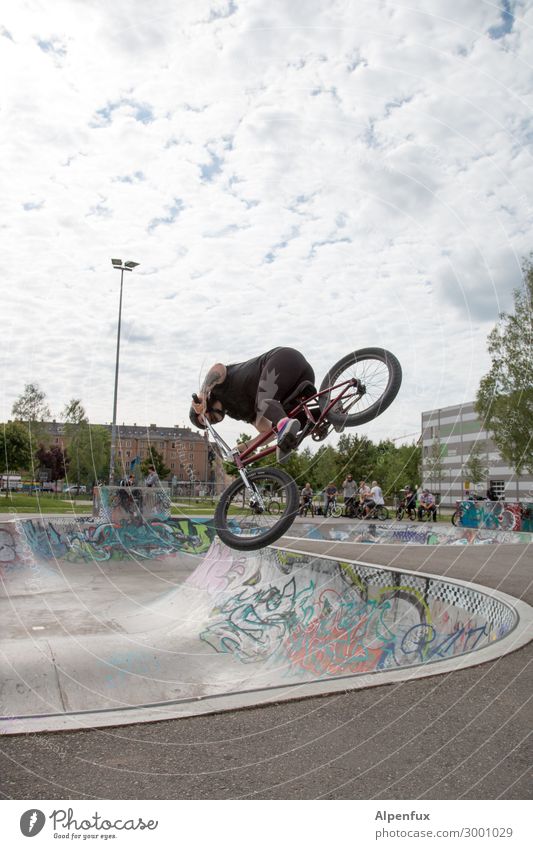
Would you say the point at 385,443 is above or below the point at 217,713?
above

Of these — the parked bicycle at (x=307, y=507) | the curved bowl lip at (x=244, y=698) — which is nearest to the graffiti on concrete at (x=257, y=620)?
the curved bowl lip at (x=244, y=698)

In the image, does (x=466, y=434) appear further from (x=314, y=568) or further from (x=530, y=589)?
(x=314, y=568)

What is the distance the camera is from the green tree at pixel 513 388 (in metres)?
5.48

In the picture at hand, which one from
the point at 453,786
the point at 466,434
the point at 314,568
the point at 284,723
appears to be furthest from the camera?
the point at 314,568

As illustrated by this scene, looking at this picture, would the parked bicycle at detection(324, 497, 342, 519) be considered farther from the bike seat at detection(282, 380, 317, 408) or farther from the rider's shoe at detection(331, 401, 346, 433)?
the bike seat at detection(282, 380, 317, 408)

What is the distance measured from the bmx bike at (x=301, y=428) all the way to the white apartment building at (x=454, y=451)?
502 mm

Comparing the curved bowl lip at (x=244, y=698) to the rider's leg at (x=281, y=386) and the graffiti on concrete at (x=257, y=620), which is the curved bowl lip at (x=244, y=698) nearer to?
the rider's leg at (x=281, y=386)

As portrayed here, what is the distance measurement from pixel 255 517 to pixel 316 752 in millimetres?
2277

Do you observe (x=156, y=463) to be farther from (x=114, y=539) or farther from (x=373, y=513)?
(x=114, y=539)

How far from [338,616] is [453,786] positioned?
8146mm

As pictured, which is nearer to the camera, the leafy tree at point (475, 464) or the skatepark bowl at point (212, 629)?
the leafy tree at point (475, 464)

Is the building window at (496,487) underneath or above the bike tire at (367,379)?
underneath

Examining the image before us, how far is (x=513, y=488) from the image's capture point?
764 centimetres
